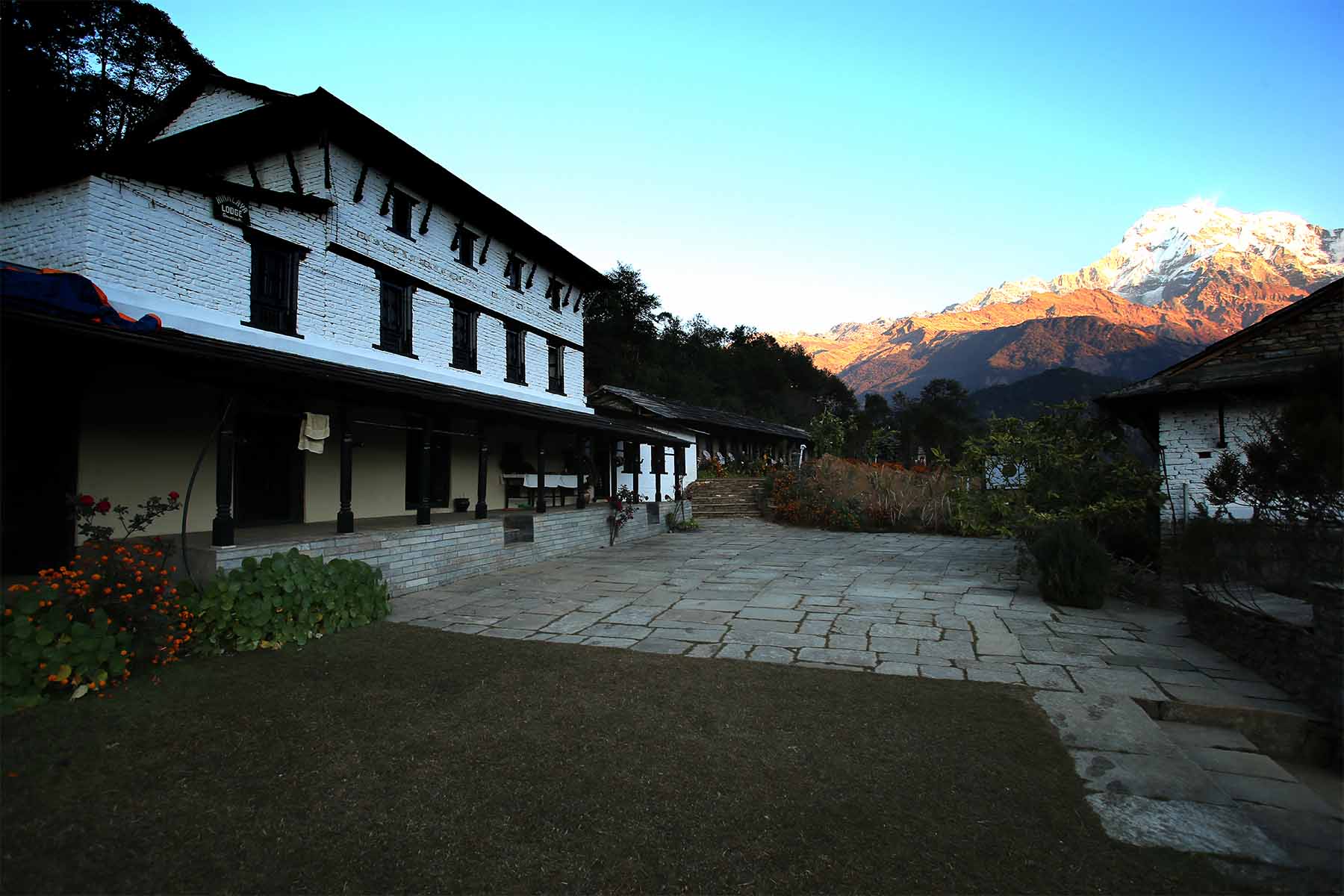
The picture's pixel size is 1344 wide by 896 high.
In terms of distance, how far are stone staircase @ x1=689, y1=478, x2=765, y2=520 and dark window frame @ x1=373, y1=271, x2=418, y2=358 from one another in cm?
1057

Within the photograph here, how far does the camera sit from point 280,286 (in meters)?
9.73

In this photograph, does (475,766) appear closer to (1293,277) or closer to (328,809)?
(328,809)

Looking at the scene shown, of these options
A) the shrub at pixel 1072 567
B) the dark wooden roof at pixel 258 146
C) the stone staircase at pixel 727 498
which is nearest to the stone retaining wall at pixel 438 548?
the dark wooden roof at pixel 258 146

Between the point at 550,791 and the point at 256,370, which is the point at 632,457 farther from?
the point at 550,791

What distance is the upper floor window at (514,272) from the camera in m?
14.9

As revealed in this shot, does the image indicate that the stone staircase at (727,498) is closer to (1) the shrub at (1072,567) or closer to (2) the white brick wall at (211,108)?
(1) the shrub at (1072,567)

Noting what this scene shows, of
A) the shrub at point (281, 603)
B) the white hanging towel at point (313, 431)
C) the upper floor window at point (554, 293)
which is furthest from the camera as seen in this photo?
the upper floor window at point (554, 293)

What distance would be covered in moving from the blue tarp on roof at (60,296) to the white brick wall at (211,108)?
534 centimetres

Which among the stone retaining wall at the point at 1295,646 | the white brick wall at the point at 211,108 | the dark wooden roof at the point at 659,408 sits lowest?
the stone retaining wall at the point at 1295,646

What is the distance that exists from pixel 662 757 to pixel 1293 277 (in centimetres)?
23158

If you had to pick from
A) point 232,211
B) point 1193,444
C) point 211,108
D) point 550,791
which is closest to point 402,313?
point 232,211

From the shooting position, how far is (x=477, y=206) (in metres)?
13.3

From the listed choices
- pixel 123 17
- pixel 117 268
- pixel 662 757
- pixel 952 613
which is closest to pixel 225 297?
pixel 117 268

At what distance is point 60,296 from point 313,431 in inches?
104
